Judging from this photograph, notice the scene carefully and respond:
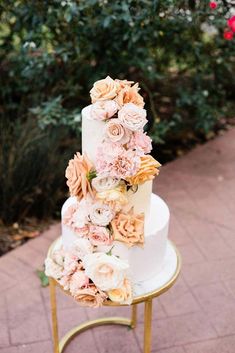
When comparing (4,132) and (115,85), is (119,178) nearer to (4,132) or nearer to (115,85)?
(115,85)

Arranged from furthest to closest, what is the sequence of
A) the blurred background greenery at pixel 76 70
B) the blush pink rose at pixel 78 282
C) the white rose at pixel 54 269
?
the blurred background greenery at pixel 76 70, the white rose at pixel 54 269, the blush pink rose at pixel 78 282

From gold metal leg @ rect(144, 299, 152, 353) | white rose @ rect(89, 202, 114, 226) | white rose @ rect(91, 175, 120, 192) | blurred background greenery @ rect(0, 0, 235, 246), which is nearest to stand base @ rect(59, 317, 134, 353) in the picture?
gold metal leg @ rect(144, 299, 152, 353)

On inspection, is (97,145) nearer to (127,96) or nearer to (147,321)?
(127,96)

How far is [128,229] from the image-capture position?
7.16 feet

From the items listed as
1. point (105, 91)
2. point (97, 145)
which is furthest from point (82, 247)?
point (105, 91)

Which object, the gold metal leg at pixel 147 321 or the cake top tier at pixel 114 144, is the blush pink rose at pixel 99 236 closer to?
the cake top tier at pixel 114 144

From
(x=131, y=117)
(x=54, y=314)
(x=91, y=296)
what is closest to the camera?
Answer: (x=131, y=117)

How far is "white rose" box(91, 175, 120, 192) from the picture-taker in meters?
2.14

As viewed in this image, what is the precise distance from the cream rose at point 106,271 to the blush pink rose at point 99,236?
6 cm

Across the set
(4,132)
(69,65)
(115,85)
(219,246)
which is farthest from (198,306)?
(69,65)

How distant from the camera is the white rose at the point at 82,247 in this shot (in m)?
2.18

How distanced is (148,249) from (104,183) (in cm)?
40

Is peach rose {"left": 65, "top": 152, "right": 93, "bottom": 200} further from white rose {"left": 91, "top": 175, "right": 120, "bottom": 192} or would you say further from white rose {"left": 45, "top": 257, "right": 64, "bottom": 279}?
white rose {"left": 45, "top": 257, "right": 64, "bottom": 279}

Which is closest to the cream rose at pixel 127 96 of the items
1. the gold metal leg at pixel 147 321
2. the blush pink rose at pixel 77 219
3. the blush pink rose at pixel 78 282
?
the blush pink rose at pixel 77 219
